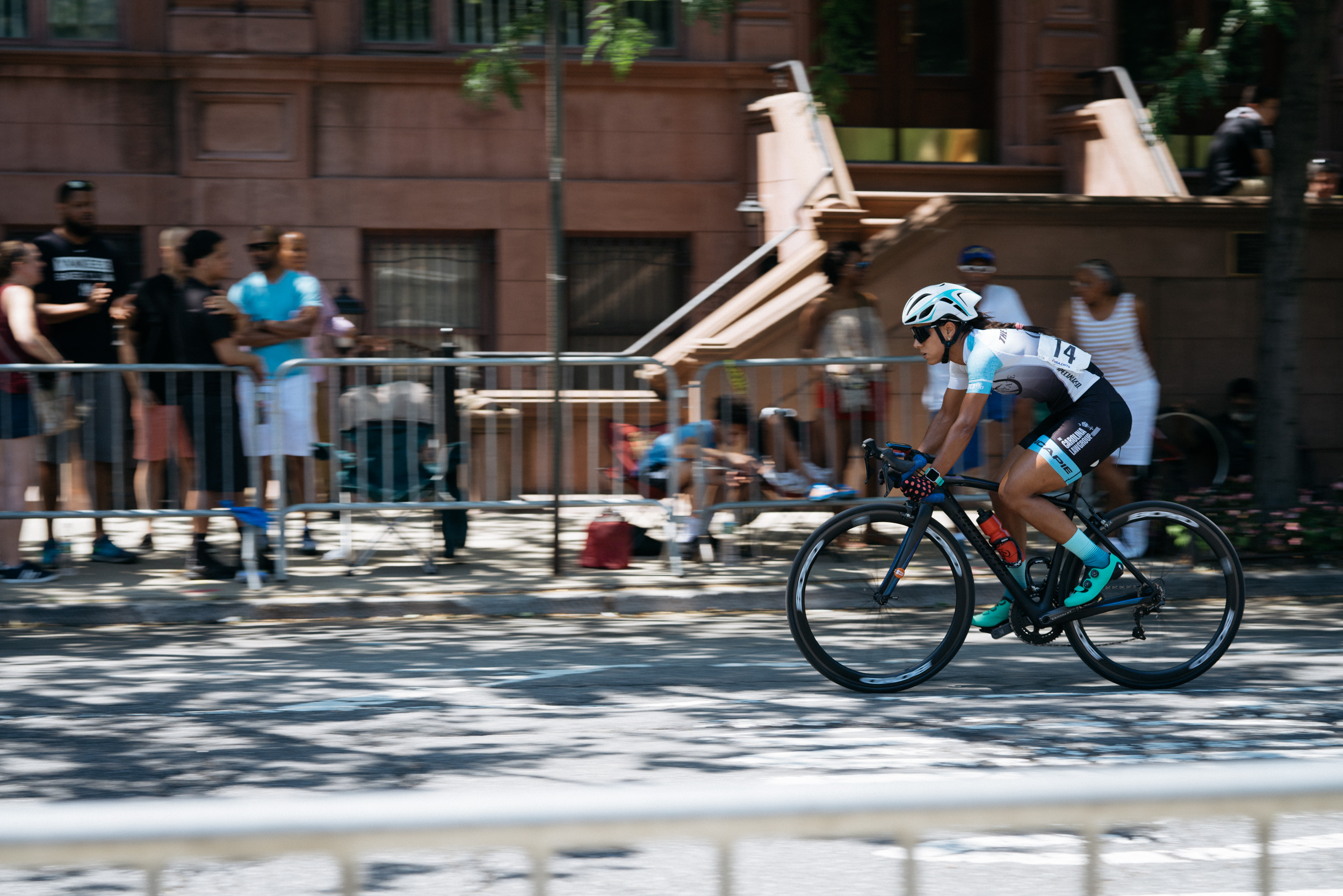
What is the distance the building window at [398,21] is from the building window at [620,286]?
268cm

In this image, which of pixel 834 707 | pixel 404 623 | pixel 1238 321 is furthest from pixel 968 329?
pixel 1238 321

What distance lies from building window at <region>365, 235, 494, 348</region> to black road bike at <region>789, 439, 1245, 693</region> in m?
9.47

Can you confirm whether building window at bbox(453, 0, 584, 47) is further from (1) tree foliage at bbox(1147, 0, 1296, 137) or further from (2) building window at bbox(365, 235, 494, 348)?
(1) tree foliage at bbox(1147, 0, 1296, 137)

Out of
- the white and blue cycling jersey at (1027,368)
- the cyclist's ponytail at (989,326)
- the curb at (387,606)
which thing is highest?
the cyclist's ponytail at (989,326)

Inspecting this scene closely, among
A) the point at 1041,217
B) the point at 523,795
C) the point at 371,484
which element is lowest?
the point at 371,484

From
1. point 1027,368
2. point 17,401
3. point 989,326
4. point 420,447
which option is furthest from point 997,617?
point 17,401

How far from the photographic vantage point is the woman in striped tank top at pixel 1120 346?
31.8 feet

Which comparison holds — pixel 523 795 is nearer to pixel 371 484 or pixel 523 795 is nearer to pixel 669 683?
pixel 669 683

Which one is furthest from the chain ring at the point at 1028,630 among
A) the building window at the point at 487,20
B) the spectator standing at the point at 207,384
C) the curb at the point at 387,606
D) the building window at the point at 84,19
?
the building window at the point at 84,19

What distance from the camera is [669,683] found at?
6.70 m

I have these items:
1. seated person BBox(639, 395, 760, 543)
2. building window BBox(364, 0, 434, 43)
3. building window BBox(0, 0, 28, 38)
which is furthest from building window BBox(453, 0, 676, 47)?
seated person BBox(639, 395, 760, 543)

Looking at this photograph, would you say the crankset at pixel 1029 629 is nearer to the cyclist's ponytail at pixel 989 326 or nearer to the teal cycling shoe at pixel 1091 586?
the teal cycling shoe at pixel 1091 586

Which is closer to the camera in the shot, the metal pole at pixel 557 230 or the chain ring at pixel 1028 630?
the chain ring at pixel 1028 630

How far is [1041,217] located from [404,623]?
20.9ft
